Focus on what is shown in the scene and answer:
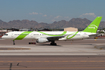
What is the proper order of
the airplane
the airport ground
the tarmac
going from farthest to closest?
the airplane < the tarmac < the airport ground

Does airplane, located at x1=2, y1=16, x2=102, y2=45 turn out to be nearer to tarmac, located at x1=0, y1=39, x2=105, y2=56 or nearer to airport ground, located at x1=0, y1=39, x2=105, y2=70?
tarmac, located at x1=0, y1=39, x2=105, y2=56

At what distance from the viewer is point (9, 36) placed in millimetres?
40281

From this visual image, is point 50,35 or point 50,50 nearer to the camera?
point 50,50

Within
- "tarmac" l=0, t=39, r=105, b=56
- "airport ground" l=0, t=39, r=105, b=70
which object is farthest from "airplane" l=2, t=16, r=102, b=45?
"airport ground" l=0, t=39, r=105, b=70

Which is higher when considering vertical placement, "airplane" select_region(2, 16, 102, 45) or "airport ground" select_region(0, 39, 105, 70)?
"airplane" select_region(2, 16, 102, 45)
